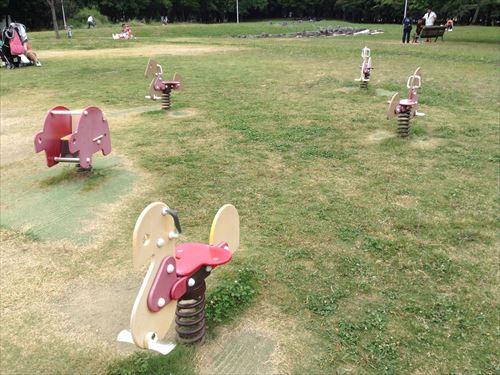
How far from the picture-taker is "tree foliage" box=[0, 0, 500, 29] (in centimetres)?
4547

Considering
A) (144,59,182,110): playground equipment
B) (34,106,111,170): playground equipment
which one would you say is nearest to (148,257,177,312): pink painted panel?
(34,106,111,170): playground equipment

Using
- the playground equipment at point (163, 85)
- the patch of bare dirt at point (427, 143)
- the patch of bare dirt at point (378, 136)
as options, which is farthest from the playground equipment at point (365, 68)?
the playground equipment at point (163, 85)

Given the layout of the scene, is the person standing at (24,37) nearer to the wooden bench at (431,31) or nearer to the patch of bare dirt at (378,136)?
the patch of bare dirt at (378,136)

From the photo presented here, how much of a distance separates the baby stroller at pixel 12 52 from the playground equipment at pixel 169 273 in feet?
48.4

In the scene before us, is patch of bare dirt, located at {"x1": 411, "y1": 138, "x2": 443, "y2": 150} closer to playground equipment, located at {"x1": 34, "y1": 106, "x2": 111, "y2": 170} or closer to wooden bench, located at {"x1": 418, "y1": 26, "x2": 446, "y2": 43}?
playground equipment, located at {"x1": 34, "y1": 106, "x2": 111, "y2": 170}

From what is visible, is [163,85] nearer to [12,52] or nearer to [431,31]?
[12,52]

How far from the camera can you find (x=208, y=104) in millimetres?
9133

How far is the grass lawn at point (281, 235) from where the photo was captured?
2730 millimetres

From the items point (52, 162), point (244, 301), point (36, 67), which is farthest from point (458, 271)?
point (36, 67)

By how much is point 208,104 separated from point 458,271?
6.48 meters

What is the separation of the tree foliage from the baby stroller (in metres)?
28.4

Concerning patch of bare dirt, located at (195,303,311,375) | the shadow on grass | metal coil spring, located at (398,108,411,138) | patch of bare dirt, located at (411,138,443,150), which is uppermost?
metal coil spring, located at (398,108,411,138)

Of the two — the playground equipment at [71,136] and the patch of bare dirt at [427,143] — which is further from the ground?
the playground equipment at [71,136]

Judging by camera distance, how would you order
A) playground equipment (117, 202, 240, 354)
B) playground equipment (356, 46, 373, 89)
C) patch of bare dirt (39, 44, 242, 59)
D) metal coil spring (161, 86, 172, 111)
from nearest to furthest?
playground equipment (117, 202, 240, 354)
metal coil spring (161, 86, 172, 111)
playground equipment (356, 46, 373, 89)
patch of bare dirt (39, 44, 242, 59)
